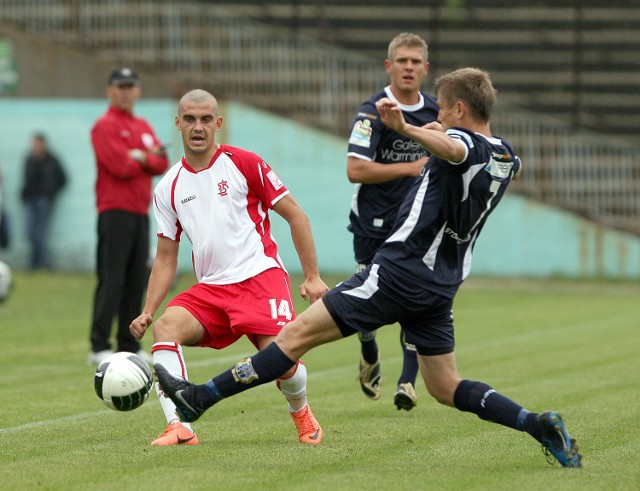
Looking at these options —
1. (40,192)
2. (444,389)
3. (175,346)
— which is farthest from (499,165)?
(40,192)

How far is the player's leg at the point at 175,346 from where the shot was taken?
7121 mm

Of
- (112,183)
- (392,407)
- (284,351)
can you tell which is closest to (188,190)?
(284,351)

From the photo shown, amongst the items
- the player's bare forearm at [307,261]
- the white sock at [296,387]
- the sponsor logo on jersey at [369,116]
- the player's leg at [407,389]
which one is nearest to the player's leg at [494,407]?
the player's bare forearm at [307,261]

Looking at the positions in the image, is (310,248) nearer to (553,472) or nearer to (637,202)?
(553,472)

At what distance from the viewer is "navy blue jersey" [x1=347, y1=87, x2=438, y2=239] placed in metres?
8.92

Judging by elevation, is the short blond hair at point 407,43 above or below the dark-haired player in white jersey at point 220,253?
above

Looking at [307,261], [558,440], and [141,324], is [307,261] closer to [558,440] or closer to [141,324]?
[141,324]

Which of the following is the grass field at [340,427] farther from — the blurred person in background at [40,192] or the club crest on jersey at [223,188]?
the blurred person in background at [40,192]

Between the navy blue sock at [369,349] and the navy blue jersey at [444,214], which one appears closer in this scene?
the navy blue jersey at [444,214]

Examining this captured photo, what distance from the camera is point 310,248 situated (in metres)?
7.24

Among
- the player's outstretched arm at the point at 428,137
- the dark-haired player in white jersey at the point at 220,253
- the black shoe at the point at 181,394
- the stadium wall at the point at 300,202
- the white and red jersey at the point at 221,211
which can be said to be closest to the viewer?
the player's outstretched arm at the point at 428,137

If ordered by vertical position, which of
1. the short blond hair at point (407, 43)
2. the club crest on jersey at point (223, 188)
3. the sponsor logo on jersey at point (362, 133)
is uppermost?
the short blond hair at point (407, 43)

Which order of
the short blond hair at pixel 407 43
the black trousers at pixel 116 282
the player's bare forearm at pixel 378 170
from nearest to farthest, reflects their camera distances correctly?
the player's bare forearm at pixel 378 170, the short blond hair at pixel 407 43, the black trousers at pixel 116 282

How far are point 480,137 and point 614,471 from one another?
1.71 metres
